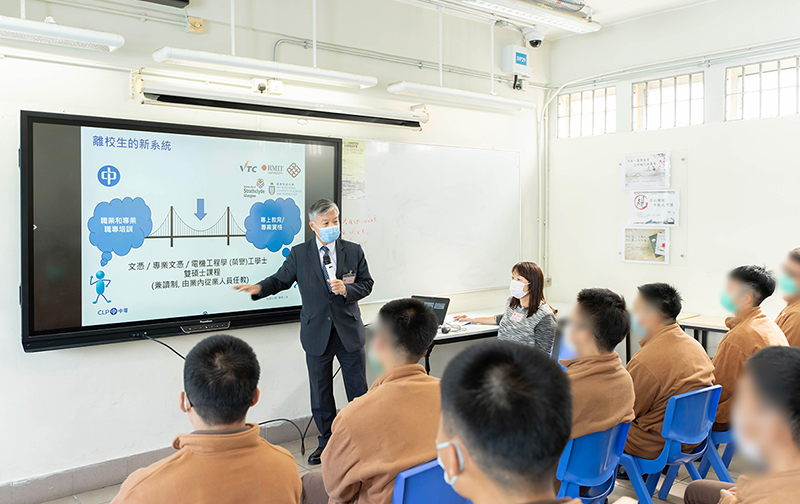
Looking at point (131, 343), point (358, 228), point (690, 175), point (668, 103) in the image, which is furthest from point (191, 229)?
point (668, 103)

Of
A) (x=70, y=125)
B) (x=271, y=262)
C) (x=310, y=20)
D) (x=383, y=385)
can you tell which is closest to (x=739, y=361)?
(x=383, y=385)

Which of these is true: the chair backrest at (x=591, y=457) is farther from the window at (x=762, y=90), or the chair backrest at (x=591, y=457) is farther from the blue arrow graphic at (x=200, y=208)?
the window at (x=762, y=90)

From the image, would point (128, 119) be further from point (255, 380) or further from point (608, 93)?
point (608, 93)

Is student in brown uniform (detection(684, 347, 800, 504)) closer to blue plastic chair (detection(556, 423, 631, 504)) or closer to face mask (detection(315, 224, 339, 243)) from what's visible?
blue plastic chair (detection(556, 423, 631, 504))

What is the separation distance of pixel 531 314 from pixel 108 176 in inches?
104

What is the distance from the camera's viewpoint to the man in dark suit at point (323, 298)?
11.9 ft

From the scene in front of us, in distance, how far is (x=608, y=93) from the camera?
17.1ft

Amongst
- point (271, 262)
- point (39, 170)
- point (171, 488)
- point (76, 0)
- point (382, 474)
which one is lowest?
point (382, 474)

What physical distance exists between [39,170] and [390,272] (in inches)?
96.0

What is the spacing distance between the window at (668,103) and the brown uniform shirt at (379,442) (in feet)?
13.3

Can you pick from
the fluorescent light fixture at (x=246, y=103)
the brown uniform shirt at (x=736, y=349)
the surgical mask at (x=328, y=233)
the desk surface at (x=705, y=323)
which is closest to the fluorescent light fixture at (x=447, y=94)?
the fluorescent light fixture at (x=246, y=103)

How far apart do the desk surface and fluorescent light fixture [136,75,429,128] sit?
256cm

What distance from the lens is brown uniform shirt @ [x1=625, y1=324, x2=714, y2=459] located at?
2.65 m

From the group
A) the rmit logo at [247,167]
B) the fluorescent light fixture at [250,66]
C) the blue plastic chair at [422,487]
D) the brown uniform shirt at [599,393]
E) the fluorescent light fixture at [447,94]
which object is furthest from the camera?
the fluorescent light fixture at [447,94]
